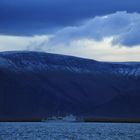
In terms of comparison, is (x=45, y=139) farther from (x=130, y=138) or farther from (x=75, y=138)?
(x=130, y=138)

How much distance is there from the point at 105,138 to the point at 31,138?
11728mm

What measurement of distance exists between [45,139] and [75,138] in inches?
242

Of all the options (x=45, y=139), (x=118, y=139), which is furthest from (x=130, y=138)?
(x=45, y=139)

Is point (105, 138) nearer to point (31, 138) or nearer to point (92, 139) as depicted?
point (92, 139)

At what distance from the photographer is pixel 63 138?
118 meters

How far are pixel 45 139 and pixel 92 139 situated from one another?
7.09 meters

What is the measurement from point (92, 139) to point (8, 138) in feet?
41.2

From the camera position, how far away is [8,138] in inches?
4500

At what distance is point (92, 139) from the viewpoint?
115750 mm

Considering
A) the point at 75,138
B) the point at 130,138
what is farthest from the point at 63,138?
the point at 130,138

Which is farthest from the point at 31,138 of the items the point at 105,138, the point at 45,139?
the point at 105,138

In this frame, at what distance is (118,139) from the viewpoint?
117438mm

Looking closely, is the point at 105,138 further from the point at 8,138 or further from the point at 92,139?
the point at 8,138

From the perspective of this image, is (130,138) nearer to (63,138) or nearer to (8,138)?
(63,138)
